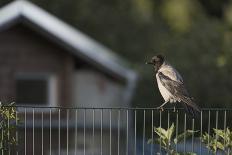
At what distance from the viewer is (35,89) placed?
90.3 ft

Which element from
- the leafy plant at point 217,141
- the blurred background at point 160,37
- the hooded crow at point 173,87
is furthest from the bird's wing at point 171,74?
the blurred background at point 160,37

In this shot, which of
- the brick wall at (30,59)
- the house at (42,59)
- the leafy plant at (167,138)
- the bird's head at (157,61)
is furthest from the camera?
the brick wall at (30,59)

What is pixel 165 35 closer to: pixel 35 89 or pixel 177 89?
pixel 35 89

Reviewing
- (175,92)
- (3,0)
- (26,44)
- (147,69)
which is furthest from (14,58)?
(147,69)

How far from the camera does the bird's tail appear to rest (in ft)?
46.4

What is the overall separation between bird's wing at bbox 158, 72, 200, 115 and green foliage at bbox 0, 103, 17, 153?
2467 mm

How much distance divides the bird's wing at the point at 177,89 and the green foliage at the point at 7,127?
2467 millimetres

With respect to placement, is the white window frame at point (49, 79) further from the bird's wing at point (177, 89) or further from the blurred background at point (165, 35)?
the bird's wing at point (177, 89)

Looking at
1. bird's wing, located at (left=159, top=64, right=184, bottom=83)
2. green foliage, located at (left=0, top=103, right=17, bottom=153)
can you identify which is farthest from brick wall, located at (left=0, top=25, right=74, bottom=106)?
green foliage, located at (left=0, top=103, right=17, bottom=153)

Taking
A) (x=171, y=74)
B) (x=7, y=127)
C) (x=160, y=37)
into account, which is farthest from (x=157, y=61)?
(x=160, y=37)

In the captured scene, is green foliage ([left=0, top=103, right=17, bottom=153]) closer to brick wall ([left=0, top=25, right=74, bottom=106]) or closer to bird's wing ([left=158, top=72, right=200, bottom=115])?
bird's wing ([left=158, top=72, right=200, bottom=115])

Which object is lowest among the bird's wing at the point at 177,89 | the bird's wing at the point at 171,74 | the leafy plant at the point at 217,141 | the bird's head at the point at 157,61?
the leafy plant at the point at 217,141

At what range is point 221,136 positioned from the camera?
1368 cm

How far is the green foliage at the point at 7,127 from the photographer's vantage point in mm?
13656
